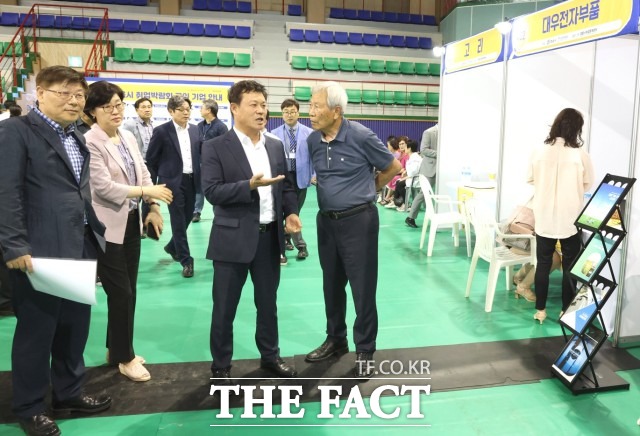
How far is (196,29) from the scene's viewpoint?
14445 millimetres

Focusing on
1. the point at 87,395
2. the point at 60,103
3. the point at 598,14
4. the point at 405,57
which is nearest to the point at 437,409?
the point at 87,395

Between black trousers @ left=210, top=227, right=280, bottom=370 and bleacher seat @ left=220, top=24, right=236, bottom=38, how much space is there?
13262 mm

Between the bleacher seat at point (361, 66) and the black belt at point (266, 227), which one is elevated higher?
the bleacher seat at point (361, 66)

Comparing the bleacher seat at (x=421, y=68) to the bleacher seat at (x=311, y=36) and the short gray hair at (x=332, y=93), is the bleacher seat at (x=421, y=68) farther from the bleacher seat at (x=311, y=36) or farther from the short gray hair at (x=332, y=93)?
the short gray hair at (x=332, y=93)

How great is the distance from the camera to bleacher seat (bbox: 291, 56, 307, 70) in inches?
562

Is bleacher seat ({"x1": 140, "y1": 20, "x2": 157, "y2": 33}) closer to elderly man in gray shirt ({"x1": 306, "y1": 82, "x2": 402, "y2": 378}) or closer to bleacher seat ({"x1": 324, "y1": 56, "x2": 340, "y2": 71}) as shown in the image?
bleacher seat ({"x1": 324, "y1": 56, "x2": 340, "y2": 71})

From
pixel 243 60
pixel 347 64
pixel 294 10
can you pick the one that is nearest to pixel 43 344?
pixel 243 60

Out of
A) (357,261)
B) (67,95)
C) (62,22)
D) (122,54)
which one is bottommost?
(357,261)

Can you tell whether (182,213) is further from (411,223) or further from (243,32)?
(243,32)

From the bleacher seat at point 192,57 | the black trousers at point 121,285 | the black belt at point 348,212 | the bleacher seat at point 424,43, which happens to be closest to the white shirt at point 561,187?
the black belt at point 348,212

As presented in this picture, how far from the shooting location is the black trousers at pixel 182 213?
15.5 ft

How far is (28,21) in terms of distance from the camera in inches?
530

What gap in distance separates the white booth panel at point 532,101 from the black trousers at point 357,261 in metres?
2.76

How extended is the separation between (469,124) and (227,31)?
10.3 meters
